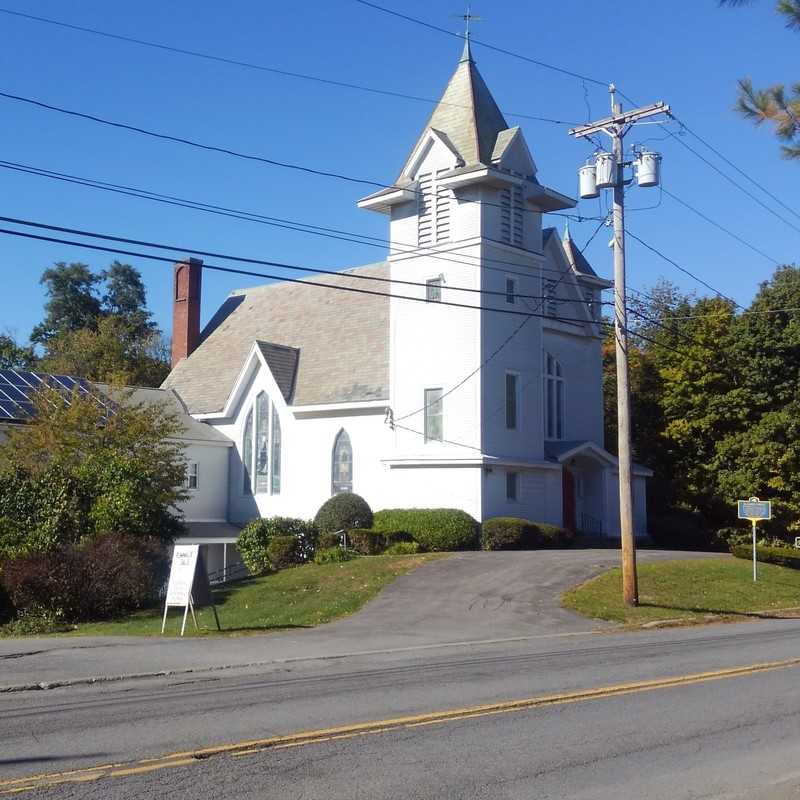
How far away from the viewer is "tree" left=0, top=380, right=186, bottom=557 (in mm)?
25188

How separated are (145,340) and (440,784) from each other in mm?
68779

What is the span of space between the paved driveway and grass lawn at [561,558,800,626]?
2.43 feet

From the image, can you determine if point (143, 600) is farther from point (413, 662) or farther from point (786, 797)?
point (786, 797)

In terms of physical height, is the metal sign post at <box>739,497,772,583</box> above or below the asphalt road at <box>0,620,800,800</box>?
above

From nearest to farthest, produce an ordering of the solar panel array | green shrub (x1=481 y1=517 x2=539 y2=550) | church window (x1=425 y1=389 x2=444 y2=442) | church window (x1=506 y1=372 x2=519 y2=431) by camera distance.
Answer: green shrub (x1=481 y1=517 x2=539 y2=550)
church window (x1=425 y1=389 x2=444 y2=442)
church window (x1=506 y1=372 x2=519 y2=431)
the solar panel array

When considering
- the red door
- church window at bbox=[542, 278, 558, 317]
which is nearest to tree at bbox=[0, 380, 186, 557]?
church window at bbox=[542, 278, 558, 317]

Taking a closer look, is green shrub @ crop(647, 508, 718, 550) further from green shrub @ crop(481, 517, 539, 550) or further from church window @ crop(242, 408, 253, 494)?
church window @ crop(242, 408, 253, 494)

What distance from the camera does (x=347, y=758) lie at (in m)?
8.36

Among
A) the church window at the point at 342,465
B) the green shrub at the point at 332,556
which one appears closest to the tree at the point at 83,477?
the green shrub at the point at 332,556

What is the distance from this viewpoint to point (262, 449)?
135ft

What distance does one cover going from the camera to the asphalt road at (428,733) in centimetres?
762

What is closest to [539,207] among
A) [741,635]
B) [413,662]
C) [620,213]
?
[620,213]

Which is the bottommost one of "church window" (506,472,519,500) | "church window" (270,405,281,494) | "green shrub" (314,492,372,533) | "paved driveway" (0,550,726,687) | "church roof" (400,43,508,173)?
"paved driveway" (0,550,726,687)

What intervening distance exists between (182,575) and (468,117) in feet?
75.0
